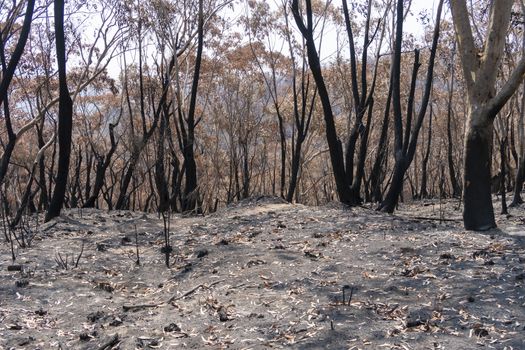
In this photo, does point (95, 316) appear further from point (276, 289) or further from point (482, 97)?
point (482, 97)

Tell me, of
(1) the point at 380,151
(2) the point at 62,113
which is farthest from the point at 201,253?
(1) the point at 380,151

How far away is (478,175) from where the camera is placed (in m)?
6.01

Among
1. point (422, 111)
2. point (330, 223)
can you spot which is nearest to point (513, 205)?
point (422, 111)

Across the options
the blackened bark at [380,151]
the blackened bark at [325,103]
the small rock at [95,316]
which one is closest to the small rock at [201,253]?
the small rock at [95,316]

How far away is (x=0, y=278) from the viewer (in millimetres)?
4996

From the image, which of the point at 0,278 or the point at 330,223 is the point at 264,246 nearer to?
the point at 330,223

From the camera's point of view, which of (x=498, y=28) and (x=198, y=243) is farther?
(x=198, y=243)

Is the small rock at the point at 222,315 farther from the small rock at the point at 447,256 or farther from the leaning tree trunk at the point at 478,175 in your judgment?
the leaning tree trunk at the point at 478,175

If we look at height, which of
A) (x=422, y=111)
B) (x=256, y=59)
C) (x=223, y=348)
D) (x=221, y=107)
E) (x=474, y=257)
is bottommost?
(x=223, y=348)

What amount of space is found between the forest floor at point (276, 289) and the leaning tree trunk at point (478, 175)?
0.64 feet

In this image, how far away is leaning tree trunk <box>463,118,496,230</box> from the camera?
5953 mm

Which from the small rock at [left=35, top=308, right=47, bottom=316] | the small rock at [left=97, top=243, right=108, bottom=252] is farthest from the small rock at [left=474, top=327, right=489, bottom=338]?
the small rock at [left=97, top=243, right=108, bottom=252]

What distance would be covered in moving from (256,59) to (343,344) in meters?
17.9

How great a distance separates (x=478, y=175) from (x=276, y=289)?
2.91 m
